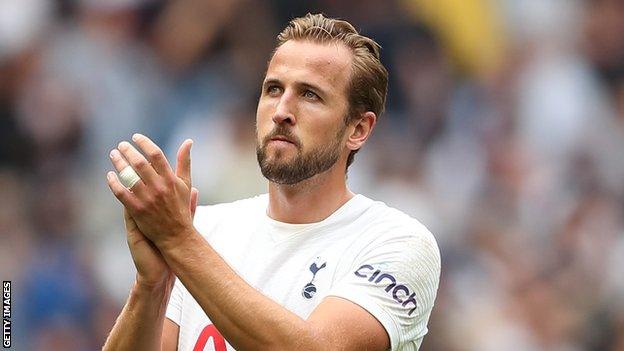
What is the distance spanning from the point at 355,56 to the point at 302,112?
428mm

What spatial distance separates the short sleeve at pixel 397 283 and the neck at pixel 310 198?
1.12ft

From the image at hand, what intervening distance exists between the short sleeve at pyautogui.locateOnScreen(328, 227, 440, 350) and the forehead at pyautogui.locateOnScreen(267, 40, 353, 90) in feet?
2.11

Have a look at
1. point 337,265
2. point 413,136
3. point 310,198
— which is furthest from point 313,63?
point 413,136

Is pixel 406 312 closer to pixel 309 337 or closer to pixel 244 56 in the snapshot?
pixel 309 337

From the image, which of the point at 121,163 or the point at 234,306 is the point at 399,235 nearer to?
the point at 234,306

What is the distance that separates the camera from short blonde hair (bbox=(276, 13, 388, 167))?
4176mm

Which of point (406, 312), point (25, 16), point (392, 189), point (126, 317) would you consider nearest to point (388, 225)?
point (406, 312)

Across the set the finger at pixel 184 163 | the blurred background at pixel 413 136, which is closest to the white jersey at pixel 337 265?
the finger at pixel 184 163

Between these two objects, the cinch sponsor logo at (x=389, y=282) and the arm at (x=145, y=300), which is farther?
the cinch sponsor logo at (x=389, y=282)

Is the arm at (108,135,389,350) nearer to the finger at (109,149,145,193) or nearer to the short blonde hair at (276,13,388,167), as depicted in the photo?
the finger at (109,149,145,193)

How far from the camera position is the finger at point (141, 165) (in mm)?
3236

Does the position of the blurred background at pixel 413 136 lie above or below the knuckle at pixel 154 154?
above

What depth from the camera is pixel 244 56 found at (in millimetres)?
8516

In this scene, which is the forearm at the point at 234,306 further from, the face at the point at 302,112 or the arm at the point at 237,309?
the face at the point at 302,112
